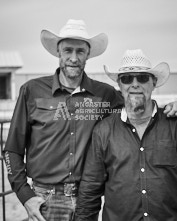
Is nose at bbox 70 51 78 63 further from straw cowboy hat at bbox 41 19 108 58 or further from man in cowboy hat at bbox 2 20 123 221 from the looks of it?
straw cowboy hat at bbox 41 19 108 58

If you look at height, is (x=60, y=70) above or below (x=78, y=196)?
above

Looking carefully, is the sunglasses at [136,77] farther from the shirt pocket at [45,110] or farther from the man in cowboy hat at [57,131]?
the shirt pocket at [45,110]

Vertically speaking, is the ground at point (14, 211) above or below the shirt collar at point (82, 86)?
below

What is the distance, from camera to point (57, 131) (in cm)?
235

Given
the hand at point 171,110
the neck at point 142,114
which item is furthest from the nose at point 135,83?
the hand at point 171,110

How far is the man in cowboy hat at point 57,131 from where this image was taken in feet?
7.65

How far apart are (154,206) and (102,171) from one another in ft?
1.22

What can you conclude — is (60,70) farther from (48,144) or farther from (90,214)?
(90,214)

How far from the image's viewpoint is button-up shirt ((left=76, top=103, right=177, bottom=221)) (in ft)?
6.45

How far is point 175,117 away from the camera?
2.13 meters

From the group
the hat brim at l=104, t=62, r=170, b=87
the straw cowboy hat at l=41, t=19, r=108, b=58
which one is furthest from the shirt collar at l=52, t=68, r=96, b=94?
the straw cowboy hat at l=41, t=19, r=108, b=58

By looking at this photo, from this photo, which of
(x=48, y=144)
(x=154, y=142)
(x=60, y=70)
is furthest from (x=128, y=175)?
(x=60, y=70)

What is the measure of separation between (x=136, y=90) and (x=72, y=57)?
52 cm

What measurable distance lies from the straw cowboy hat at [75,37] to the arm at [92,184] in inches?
27.9
